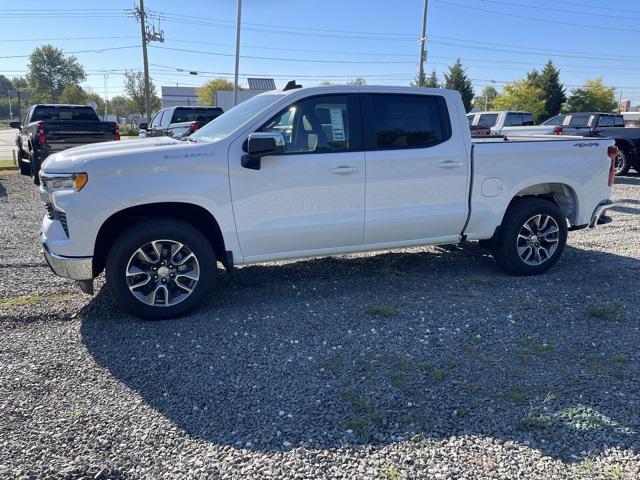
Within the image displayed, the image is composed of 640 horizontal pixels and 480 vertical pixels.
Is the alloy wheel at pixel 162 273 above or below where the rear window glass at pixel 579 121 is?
below

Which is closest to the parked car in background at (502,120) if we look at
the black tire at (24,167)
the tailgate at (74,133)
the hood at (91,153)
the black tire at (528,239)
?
the tailgate at (74,133)

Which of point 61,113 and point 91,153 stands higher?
point 61,113

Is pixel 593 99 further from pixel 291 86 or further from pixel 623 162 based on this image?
pixel 291 86

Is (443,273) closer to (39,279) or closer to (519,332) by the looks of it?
(519,332)

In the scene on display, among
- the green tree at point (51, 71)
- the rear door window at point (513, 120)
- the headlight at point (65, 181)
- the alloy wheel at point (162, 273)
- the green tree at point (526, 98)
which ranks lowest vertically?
the alloy wheel at point (162, 273)

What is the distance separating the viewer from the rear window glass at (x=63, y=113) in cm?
1483

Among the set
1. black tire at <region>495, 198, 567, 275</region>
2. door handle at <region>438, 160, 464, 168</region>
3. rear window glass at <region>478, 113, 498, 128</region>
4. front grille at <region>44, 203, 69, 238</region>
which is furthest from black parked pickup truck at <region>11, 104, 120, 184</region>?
rear window glass at <region>478, 113, 498, 128</region>

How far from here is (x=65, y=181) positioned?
13.7 ft

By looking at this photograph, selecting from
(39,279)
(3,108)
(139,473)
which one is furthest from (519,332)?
(3,108)

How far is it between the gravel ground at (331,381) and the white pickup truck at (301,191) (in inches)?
18.9

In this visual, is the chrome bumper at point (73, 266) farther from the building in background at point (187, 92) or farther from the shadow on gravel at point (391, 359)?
the building in background at point (187, 92)

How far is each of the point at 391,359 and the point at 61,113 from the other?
47.4 feet

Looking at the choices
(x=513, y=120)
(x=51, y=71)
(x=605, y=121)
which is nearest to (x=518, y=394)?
(x=605, y=121)

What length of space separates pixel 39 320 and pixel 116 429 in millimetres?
2046
